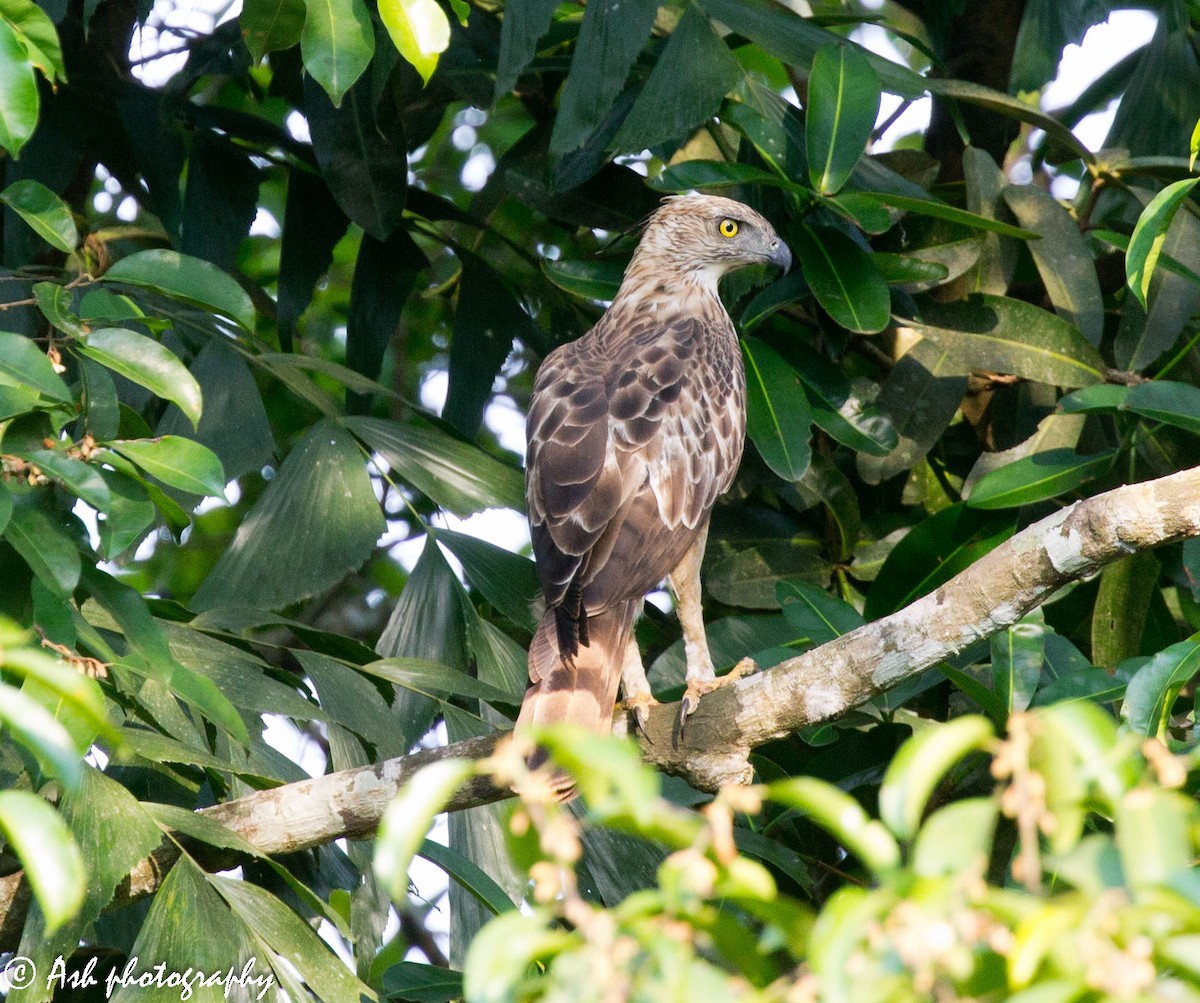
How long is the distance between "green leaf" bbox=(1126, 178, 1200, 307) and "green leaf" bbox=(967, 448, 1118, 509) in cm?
102

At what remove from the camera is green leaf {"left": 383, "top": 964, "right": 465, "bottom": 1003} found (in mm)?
3129

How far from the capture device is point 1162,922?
1053 millimetres

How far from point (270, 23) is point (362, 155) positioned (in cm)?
150

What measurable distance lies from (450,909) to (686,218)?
8.47 feet

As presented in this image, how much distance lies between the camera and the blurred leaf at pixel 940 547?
3.89 m

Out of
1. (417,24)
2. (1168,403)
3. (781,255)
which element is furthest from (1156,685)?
(781,255)

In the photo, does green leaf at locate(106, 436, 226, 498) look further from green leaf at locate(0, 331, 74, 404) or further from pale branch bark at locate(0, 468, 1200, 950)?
pale branch bark at locate(0, 468, 1200, 950)

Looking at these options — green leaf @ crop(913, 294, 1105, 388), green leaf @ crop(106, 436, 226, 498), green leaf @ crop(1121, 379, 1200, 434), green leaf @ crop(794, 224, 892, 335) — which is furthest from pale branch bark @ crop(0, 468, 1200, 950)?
green leaf @ crop(913, 294, 1105, 388)

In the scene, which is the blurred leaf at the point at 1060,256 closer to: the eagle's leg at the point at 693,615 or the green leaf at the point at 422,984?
the eagle's leg at the point at 693,615

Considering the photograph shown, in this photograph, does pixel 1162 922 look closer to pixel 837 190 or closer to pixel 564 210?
→ pixel 837 190

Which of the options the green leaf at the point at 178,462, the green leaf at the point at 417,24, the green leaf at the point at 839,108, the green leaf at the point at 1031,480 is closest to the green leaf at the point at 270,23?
the green leaf at the point at 417,24

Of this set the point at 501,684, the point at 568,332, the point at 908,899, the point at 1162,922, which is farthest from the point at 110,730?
the point at 568,332

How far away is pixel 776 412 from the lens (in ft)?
13.8

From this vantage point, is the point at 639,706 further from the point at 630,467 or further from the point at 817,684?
the point at 817,684
